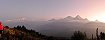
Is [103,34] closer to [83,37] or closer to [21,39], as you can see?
[83,37]

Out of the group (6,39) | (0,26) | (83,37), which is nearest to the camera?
(0,26)

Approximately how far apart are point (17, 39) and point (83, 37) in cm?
5904

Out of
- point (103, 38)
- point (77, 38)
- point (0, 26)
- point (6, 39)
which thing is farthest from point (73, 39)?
point (0, 26)

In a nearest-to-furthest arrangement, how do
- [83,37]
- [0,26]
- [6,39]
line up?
[0,26]
[6,39]
[83,37]

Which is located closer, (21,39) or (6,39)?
(6,39)

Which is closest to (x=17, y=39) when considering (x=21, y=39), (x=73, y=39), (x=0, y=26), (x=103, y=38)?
(x=21, y=39)

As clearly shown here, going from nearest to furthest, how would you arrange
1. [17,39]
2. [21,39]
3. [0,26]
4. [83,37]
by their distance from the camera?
[0,26] < [17,39] < [21,39] < [83,37]

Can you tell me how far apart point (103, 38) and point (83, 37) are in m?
11.3

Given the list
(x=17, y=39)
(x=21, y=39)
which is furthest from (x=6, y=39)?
(x=21, y=39)

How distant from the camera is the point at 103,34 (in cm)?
12369

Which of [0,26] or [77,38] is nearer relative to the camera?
[0,26]

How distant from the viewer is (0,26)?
32.0 m

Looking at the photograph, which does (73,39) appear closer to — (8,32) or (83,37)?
(83,37)

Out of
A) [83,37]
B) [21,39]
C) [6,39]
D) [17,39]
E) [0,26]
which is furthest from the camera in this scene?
[83,37]
